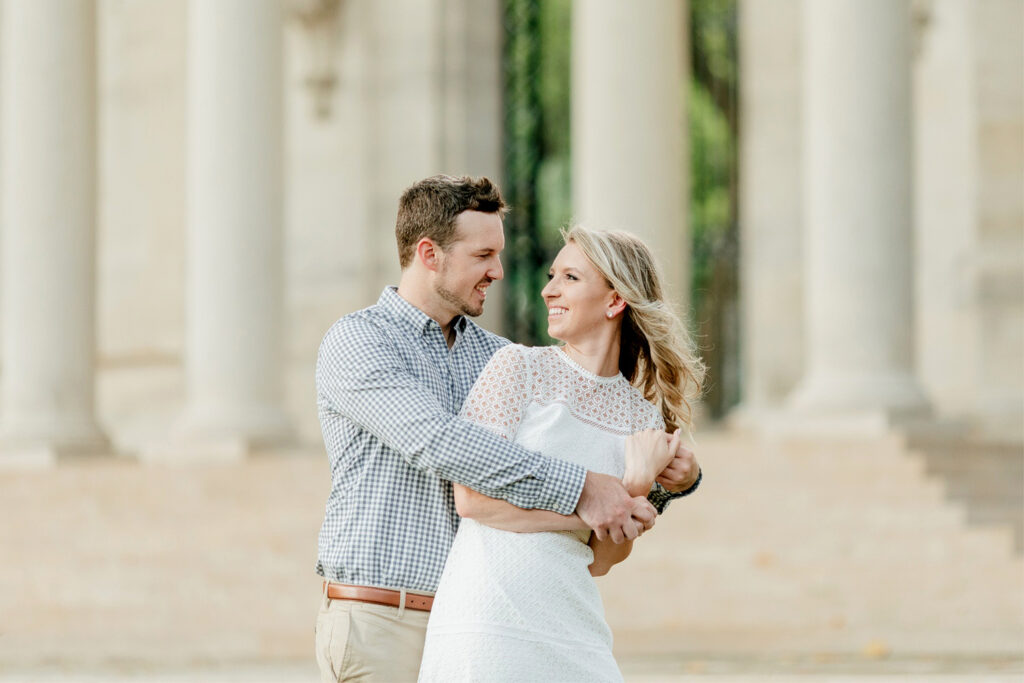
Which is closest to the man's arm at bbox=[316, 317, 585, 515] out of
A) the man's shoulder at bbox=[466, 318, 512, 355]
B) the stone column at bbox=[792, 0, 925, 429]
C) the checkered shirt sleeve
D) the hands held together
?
the checkered shirt sleeve

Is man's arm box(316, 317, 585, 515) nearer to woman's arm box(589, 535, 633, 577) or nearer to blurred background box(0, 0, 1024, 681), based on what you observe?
woman's arm box(589, 535, 633, 577)

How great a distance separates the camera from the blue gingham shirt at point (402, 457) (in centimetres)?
920


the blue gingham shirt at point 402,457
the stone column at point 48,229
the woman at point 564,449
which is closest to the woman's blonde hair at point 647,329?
the woman at point 564,449

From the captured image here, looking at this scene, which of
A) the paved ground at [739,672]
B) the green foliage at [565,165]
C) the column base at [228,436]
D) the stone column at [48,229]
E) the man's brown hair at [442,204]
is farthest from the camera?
the green foliage at [565,165]

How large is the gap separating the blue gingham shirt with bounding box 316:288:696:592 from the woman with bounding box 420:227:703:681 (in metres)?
0.23

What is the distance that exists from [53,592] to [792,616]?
15.5 metres

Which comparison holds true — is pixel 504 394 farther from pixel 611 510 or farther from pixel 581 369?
pixel 611 510

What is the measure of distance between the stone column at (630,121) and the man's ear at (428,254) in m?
32.1

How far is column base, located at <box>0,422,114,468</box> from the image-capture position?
A: 42594 mm

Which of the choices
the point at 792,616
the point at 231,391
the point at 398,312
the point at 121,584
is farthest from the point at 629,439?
the point at 231,391

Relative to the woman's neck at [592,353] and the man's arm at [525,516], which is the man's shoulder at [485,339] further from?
the man's arm at [525,516]

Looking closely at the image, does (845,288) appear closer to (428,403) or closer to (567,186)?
(428,403)

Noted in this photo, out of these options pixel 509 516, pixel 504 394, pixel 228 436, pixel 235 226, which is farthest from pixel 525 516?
pixel 235 226

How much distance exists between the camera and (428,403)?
31.2ft
